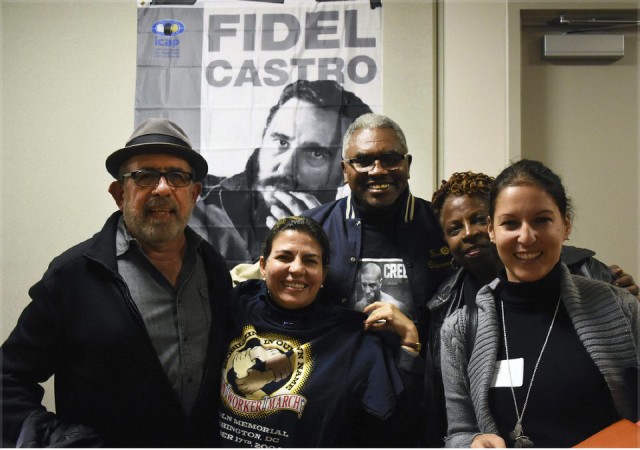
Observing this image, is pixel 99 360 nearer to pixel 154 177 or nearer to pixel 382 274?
pixel 154 177

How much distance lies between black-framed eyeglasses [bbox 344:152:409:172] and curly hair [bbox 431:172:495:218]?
0.73 feet

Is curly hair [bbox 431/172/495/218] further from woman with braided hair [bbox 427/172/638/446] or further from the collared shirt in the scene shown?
the collared shirt

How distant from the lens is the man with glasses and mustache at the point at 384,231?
2102mm

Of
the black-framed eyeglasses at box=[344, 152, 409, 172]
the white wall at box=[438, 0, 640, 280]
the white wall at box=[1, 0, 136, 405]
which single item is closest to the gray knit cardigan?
the black-framed eyeglasses at box=[344, 152, 409, 172]

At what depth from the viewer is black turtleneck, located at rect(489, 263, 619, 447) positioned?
140cm

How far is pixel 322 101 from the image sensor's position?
304 centimetres

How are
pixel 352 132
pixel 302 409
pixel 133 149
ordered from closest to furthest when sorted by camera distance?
pixel 302 409, pixel 133 149, pixel 352 132

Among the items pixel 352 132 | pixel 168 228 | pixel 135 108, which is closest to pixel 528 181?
pixel 352 132

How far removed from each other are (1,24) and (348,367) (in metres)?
3.13

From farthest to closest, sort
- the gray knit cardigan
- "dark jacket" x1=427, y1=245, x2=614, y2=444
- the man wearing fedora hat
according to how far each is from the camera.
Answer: "dark jacket" x1=427, y1=245, x2=614, y2=444 < the man wearing fedora hat < the gray knit cardigan

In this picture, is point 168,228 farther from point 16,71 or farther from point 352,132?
point 16,71

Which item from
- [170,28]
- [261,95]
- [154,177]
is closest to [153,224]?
[154,177]

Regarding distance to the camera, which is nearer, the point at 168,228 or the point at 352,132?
the point at 168,228

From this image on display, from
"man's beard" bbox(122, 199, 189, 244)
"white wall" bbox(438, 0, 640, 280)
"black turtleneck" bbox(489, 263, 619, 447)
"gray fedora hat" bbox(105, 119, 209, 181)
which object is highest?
"white wall" bbox(438, 0, 640, 280)
